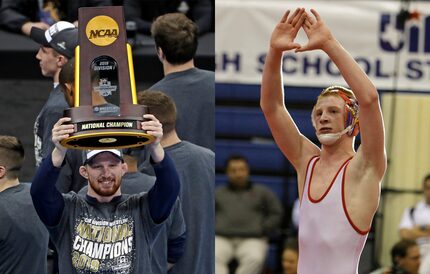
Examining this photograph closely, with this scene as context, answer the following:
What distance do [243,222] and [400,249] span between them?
1.78 feet

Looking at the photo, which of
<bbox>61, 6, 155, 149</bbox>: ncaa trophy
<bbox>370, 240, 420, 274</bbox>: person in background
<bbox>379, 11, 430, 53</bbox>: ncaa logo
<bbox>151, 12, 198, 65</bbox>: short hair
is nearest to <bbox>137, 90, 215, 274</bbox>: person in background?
<bbox>151, 12, 198, 65</bbox>: short hair

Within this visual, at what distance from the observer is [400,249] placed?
4250mm

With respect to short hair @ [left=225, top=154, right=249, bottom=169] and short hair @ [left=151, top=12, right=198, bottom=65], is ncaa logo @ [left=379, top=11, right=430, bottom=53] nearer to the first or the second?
short hair @ [left=225, top=154, right=249, bottom=169]

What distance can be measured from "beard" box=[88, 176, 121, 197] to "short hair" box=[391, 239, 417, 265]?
1.15m

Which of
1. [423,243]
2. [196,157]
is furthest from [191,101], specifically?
[423,243]

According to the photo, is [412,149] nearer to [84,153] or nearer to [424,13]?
[424,13]

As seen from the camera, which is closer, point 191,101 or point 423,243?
point 191,101

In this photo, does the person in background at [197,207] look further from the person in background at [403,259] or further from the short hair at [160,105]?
the person in background at [403,259]

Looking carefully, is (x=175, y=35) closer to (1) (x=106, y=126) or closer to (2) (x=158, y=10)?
(2) (x=158, y=10)

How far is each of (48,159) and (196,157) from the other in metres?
0.56

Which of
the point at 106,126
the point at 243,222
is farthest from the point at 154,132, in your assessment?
the point at 243,222

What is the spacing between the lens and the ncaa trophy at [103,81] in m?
3.19

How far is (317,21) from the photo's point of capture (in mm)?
3197

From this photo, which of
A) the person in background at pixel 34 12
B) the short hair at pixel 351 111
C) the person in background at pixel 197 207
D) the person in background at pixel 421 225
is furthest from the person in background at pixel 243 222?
the short hair at pixel 351 111
